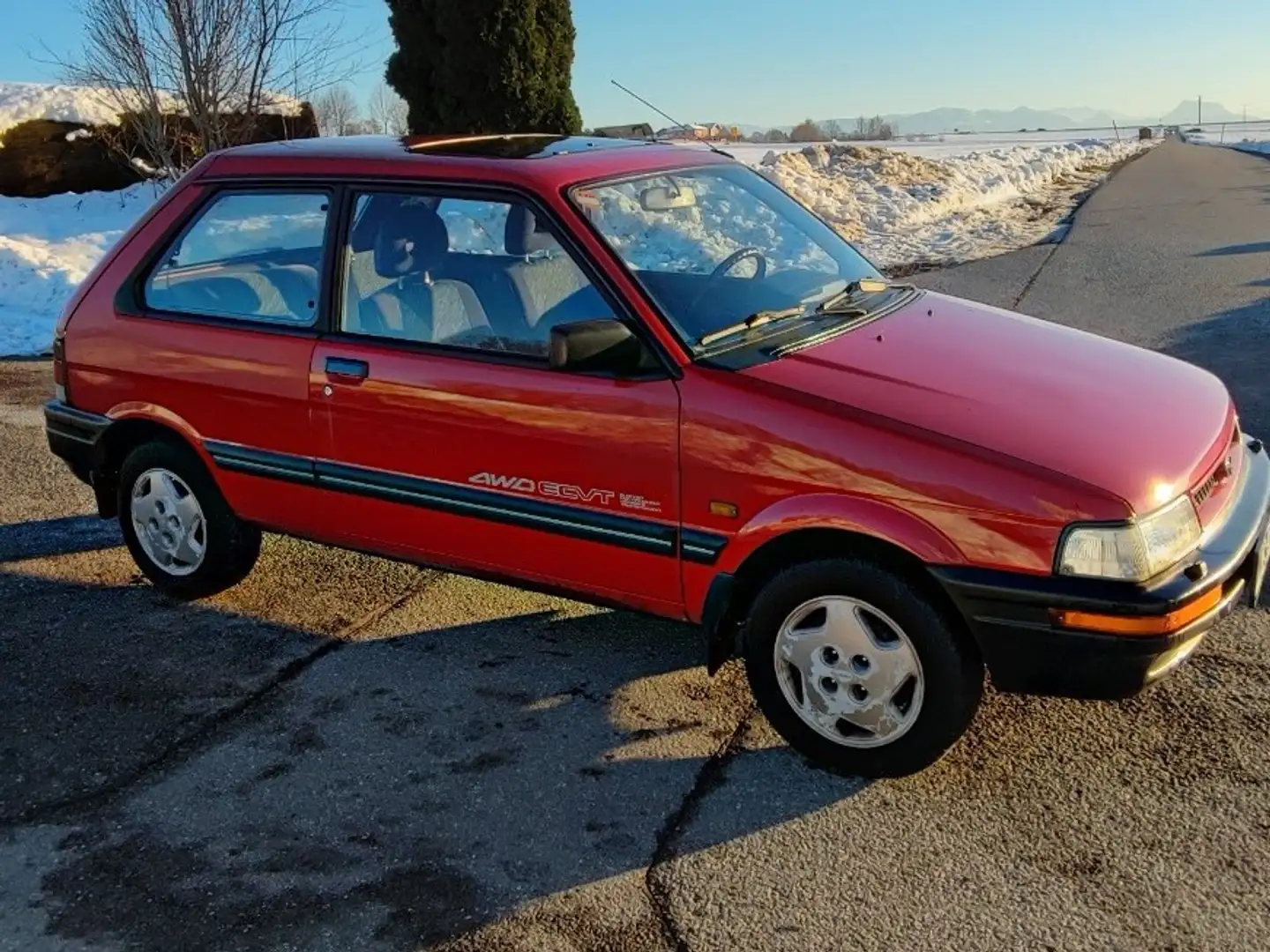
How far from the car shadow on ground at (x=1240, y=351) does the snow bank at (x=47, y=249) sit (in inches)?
384

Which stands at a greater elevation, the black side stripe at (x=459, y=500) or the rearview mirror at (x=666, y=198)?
the rearview mirror at (x=666, y=198)

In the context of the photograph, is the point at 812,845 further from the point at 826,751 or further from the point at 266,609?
the point at 266,609

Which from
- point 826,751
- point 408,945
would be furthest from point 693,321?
point 408,945

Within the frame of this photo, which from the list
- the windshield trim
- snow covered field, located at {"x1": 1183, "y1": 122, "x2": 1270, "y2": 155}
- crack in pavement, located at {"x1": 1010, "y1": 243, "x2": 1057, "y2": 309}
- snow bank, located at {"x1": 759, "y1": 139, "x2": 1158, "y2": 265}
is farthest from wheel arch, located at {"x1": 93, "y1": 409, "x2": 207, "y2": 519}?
snow covered field, located at {"x1": 1183, "y1": 122, "x2": 1270, "y2": 155}

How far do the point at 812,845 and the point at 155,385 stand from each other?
3.12 m

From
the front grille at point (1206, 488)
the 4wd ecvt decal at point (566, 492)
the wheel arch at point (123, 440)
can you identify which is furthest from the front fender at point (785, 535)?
the wheel arch at point (123, 440)

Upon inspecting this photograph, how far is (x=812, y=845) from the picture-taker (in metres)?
3.08

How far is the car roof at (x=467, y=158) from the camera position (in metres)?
3.88

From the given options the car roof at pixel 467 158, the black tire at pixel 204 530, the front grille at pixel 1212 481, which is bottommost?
the black tire at pixel 204 530

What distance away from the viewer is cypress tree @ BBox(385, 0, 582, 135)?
493 inches

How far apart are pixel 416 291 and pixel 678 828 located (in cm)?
202

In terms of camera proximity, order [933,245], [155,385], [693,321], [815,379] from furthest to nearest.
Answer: [933,245]
[155,385]
[693,321]
[815,379]

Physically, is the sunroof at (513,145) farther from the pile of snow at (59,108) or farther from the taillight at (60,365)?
the pile of snow at (59,108)

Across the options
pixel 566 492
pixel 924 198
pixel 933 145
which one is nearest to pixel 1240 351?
pixel 566 492
